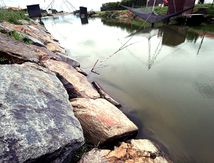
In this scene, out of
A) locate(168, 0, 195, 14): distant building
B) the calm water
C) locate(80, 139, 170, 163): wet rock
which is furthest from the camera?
locate(168, 0, 195, 14): distant building

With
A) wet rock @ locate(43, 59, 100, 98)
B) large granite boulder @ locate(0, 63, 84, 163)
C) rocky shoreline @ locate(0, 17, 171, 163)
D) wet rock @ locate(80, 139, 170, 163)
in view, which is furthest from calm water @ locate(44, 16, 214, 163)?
large granite boulder @ locate(0, 63, 84, 163)

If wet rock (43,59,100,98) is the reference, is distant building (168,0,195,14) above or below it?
above

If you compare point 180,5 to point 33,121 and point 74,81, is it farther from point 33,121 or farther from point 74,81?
point 33,121

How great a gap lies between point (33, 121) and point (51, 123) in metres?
0.26

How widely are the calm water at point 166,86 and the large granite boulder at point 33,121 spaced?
217 centimetres

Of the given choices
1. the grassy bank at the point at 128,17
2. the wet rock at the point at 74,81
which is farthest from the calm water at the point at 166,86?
the grassy bank at the point at 128,17

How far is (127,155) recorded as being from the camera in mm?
3500

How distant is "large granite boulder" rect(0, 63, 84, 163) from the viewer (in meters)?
2.34

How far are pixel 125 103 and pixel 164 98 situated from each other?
1.24 m

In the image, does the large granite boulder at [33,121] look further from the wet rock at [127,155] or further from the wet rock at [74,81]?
the wet rock at [74,81]

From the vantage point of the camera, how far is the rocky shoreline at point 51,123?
242cm

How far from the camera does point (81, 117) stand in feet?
13.3

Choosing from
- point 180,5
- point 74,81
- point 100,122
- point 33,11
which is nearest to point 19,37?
point 74,81

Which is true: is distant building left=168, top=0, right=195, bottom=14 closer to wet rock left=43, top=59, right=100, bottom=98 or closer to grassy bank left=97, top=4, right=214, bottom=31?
grassy bank left=97, top=4, right=214, bottom=31
